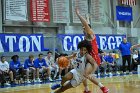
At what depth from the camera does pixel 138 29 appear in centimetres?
2720

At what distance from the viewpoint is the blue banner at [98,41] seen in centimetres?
1984

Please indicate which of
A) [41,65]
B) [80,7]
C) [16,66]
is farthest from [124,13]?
[16,66]

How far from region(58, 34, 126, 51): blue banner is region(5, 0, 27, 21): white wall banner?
2294 mm

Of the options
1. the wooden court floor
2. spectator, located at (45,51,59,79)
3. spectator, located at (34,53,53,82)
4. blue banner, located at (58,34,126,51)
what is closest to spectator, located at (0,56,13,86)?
spectator, located at (34,53,53,82)

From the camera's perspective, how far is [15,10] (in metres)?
19.0

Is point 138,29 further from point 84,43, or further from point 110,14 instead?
point 84,43

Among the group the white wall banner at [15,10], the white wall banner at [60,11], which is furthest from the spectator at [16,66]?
the white wall banner at [60,11]

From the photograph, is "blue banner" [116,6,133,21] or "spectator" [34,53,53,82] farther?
"blue banner" [116,6,133,21]

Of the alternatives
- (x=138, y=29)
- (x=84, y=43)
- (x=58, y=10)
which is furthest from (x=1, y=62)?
(x=138, y=29)

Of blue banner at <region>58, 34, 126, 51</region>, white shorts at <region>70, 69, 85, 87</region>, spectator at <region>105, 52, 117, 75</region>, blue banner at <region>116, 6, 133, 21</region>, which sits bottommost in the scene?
spectator at <region>105, 52, 117, 75</region>

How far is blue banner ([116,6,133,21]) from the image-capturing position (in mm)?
25297

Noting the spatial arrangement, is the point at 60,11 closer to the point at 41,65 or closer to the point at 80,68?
the point at 41,65

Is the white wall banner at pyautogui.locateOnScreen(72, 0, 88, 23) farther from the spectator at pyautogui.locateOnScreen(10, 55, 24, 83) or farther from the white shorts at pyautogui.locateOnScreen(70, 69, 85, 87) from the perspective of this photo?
the white shorts at pyautogui.locateOnScreen(70, 69, 85, 87)

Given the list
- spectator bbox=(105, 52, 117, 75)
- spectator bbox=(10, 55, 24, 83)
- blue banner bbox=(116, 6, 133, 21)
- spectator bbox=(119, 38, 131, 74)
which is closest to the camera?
spectator bbox=(10, 55, 24, 83)
